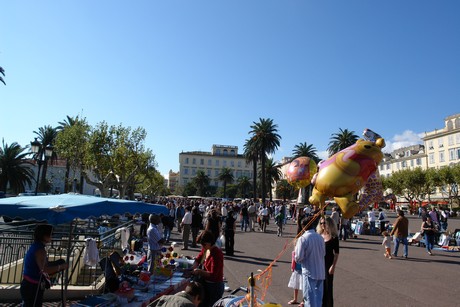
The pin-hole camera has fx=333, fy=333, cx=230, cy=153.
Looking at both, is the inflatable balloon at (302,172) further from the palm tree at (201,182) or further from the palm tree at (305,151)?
the palm tree at (201,182)

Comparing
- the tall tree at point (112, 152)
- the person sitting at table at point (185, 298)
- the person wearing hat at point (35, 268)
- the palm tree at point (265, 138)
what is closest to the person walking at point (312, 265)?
the person sitting at table at point (185, 298)

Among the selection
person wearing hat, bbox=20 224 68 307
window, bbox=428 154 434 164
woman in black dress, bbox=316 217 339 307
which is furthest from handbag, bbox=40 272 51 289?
window, bbox=428 154 434 164

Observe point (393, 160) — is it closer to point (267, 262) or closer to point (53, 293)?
point (267, 262)

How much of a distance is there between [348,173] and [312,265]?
3733 millimetres

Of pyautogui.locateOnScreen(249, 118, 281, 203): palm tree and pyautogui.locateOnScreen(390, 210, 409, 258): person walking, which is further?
pyautogui.locateOnScreen(249, 118, 281, 203): palm tree

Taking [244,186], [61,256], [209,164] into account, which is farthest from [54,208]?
[209,164]

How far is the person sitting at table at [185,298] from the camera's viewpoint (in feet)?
10.2

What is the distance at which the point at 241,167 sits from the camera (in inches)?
4515

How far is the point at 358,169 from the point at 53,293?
7.53 m

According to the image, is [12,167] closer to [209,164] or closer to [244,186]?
[244,186]

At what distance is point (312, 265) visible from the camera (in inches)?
202

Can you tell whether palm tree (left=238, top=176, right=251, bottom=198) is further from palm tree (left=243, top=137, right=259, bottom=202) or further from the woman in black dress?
the woman in black dress

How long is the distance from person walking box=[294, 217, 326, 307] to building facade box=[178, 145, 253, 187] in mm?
103611

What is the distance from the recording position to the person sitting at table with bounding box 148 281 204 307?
3.10 meters
